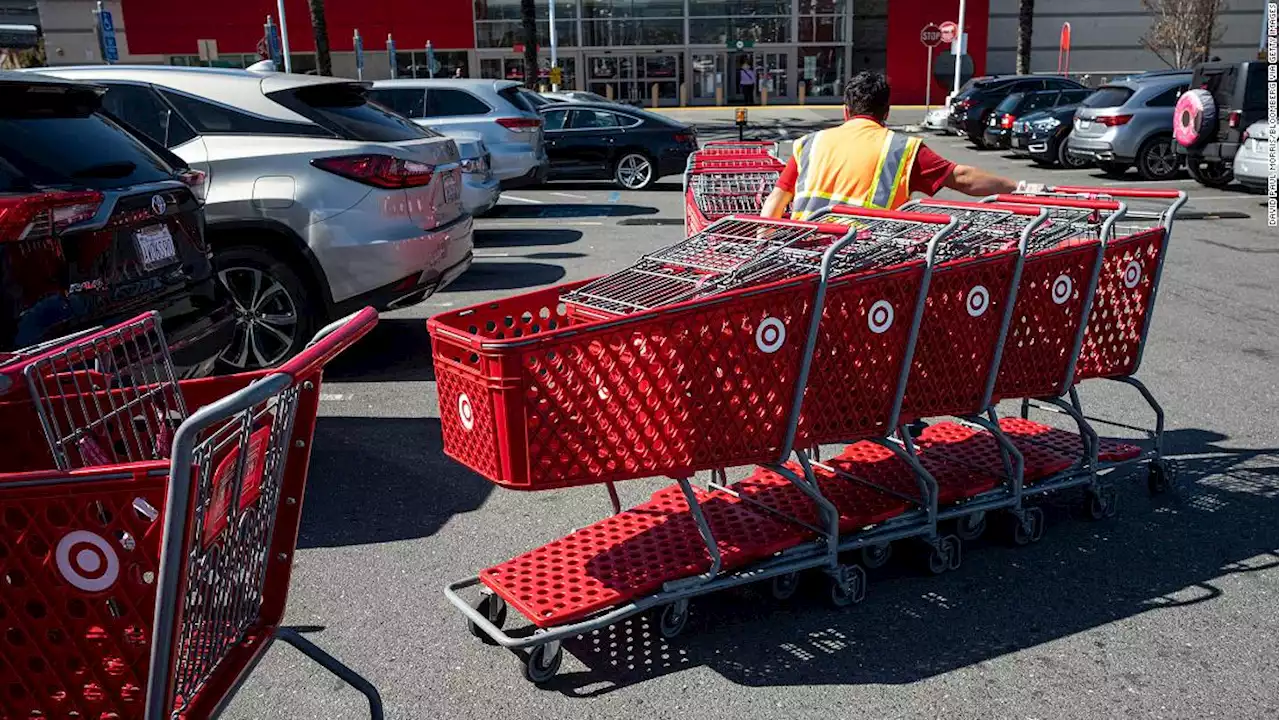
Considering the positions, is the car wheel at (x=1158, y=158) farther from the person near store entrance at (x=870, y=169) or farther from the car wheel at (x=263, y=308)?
the car wheel at (x=263, y=308)

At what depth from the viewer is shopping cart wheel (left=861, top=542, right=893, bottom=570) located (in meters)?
4.26

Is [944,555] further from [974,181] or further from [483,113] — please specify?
[483,113]

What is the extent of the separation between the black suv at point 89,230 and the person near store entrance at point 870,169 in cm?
279

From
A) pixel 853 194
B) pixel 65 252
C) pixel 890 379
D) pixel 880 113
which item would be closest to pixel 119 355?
pixel 65 252

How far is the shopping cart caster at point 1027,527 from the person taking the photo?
4.52 meters

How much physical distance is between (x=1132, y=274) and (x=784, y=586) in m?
2.13

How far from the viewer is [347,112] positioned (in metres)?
7.26

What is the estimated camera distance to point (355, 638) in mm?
3822

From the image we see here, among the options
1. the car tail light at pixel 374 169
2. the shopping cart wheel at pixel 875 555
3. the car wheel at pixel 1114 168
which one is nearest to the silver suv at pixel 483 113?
the car tail light at pixel 374 169

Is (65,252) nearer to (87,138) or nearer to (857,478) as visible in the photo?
(87,138)

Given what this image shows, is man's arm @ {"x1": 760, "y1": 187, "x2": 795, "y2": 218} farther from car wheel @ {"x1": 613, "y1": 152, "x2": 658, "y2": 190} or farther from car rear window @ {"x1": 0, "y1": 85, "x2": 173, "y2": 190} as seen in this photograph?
car wheel @ {"x1": 613, "y1": 152, "x2": 658, "y2": 190}

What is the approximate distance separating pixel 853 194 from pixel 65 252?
129 inches

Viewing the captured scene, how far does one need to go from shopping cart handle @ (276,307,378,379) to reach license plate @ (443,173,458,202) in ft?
15.1

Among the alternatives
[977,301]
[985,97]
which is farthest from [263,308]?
[985,97]
